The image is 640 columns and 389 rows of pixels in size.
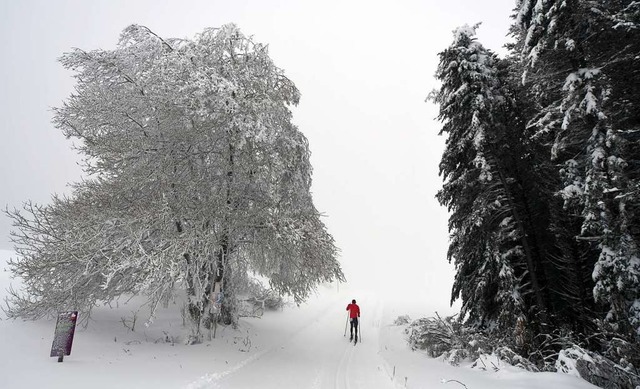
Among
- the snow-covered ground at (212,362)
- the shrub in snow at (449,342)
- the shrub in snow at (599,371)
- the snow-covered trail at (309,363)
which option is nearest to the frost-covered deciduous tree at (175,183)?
the snow-covered ground at (212,362)

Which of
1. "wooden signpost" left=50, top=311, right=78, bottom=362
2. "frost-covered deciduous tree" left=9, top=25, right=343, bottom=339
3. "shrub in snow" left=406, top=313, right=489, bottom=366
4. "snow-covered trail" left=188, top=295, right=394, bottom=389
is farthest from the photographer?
"shrub in snow" left=406, top=313, right=489, bottom=366

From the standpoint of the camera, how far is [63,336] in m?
8.31

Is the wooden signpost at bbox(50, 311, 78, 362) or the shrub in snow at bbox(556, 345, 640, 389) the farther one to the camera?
the wooden signpost at bbox(50, 311, 78, 362)

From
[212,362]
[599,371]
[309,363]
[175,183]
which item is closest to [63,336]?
[212,362]

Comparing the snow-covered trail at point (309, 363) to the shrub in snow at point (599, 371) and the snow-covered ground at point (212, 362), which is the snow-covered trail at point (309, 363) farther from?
the shrub in snow at point (599, 371)

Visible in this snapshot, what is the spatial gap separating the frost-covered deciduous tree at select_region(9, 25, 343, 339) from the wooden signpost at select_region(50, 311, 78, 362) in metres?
1.57

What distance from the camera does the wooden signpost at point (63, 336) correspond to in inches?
323

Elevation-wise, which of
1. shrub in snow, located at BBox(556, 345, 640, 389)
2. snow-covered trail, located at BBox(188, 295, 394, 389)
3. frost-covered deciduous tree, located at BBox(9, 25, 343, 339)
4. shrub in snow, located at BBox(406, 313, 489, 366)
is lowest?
snow-covered trail, located at BBox(188, 295, 394, 389)

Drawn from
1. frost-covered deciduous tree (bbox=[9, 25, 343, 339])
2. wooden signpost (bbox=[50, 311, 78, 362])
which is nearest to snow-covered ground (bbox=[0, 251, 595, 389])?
wooden signpost (bbox=[50, 311, 78, 362])

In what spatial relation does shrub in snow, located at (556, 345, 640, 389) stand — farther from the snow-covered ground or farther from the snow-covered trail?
the snow-covered trail

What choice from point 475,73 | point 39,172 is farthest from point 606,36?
point 39,172

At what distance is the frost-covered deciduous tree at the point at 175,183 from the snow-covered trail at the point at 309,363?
228cm

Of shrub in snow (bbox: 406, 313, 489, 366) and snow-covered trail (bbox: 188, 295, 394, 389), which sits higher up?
shrub in snow (bbox: 406, 313, 489, 366)

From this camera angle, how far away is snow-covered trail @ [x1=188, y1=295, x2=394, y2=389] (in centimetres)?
887
